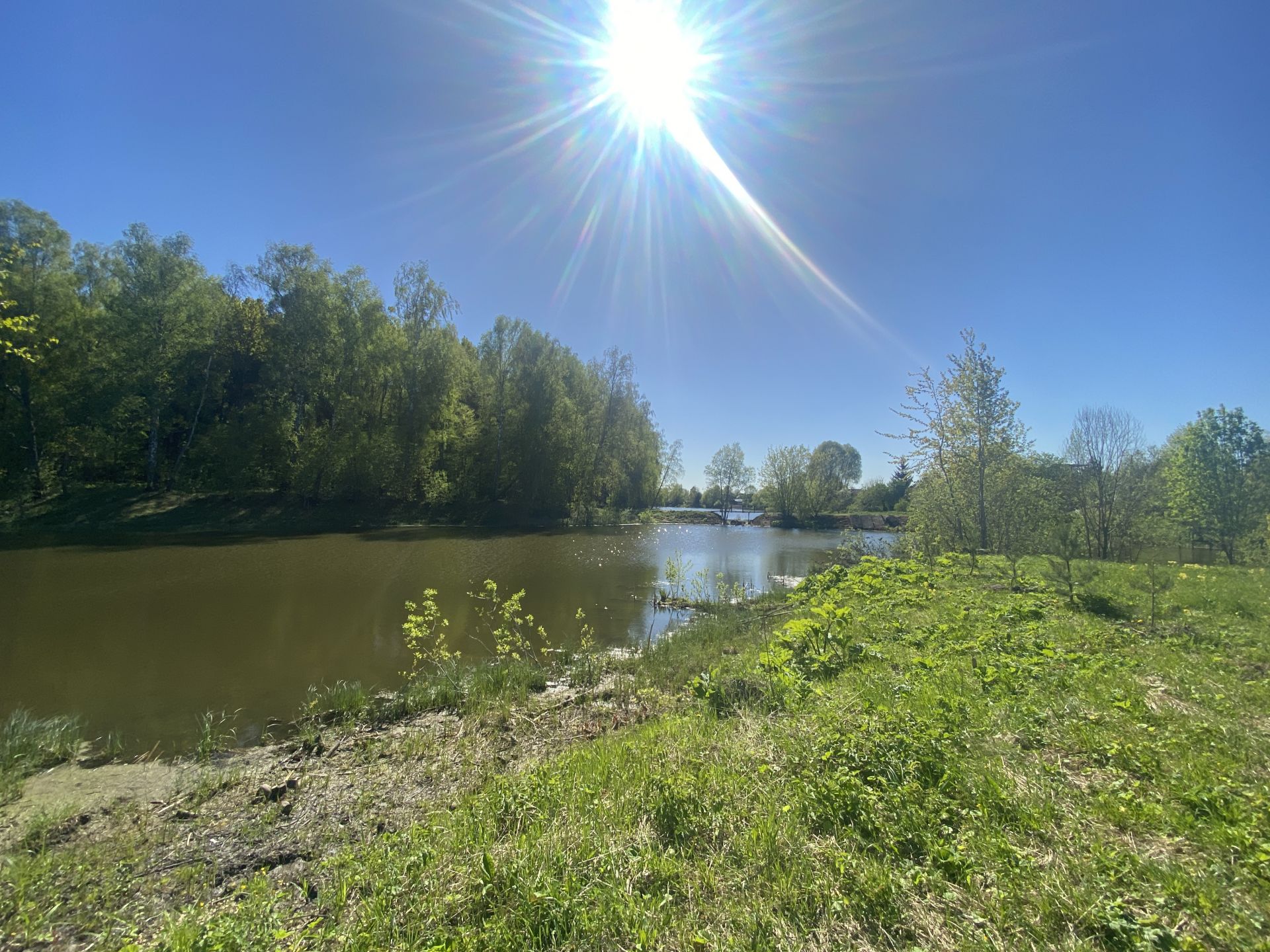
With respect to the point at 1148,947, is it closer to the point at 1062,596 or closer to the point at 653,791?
the point at 653,791

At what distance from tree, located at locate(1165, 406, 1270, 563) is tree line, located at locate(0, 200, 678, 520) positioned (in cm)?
4142

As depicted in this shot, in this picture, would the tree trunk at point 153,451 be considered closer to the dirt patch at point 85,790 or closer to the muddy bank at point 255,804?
the dirt patch at point 85,790

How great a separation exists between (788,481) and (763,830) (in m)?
63.9

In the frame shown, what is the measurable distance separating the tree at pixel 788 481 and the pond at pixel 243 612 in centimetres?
3848

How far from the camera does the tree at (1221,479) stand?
78.2 ft

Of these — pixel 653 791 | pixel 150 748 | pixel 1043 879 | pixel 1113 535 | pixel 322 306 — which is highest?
pixel 322 306

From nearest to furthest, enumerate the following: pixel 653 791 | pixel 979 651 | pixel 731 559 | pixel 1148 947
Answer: pixel 1148 947 < pixel 653 791 < pixel 979 651 < pixel 731 559

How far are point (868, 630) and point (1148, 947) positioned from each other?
6.92m

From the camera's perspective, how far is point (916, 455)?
1745 cm

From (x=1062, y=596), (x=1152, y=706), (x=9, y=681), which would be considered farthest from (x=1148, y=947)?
(x=9, y=681)

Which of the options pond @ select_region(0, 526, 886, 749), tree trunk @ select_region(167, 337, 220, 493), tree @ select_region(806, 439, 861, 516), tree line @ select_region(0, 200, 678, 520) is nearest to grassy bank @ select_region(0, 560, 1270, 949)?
pond @ select_region(0, 526, 886, 749)

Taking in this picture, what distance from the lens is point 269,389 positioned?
111ft

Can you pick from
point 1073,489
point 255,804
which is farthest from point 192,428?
point 1073,489

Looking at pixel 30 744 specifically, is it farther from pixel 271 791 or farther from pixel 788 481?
pixel 788 481
